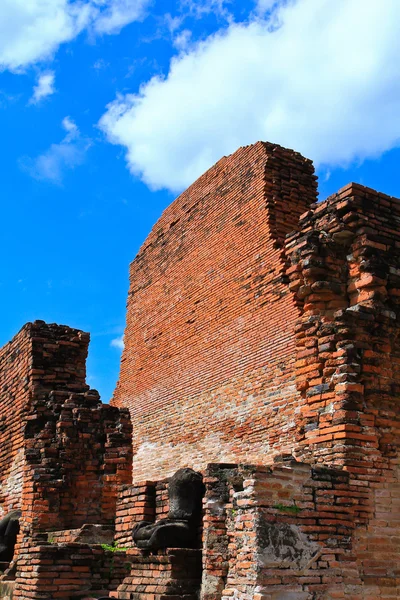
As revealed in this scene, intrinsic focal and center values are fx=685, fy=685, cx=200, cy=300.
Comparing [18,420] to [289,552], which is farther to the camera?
[18,420]

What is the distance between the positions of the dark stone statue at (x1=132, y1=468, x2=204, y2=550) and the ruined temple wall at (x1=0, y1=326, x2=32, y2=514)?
4.31 metres

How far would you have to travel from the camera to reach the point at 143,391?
698 inches

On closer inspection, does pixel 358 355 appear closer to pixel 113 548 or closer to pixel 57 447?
pixel 113 548

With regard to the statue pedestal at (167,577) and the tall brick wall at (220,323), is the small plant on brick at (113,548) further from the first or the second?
the tall brick wall at (220,323)

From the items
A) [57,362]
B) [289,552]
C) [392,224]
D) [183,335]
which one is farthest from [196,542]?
[183,335]

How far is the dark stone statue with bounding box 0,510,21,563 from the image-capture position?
937 cm

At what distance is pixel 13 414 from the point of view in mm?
10828

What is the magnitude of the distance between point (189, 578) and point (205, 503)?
24.6 inches

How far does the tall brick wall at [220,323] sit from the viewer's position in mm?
12852

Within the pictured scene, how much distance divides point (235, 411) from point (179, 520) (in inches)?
→ 298

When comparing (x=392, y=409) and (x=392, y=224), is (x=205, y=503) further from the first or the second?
(x=392, y=224)

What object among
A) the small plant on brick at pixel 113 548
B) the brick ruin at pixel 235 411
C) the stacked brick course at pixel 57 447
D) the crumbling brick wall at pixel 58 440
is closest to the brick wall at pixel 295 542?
the brick ruin at pixel 235 411

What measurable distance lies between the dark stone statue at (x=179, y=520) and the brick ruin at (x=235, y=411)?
0.12 meters

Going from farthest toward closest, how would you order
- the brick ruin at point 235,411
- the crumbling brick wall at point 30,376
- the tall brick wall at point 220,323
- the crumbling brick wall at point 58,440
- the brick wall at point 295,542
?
the tall brick wall at point 220,323 < the crumbling brick wall at point 30,376 < the crumbling brick wall at point 58,440 < the brick ruin at point 235,411 < the brick wall at point 295,542
